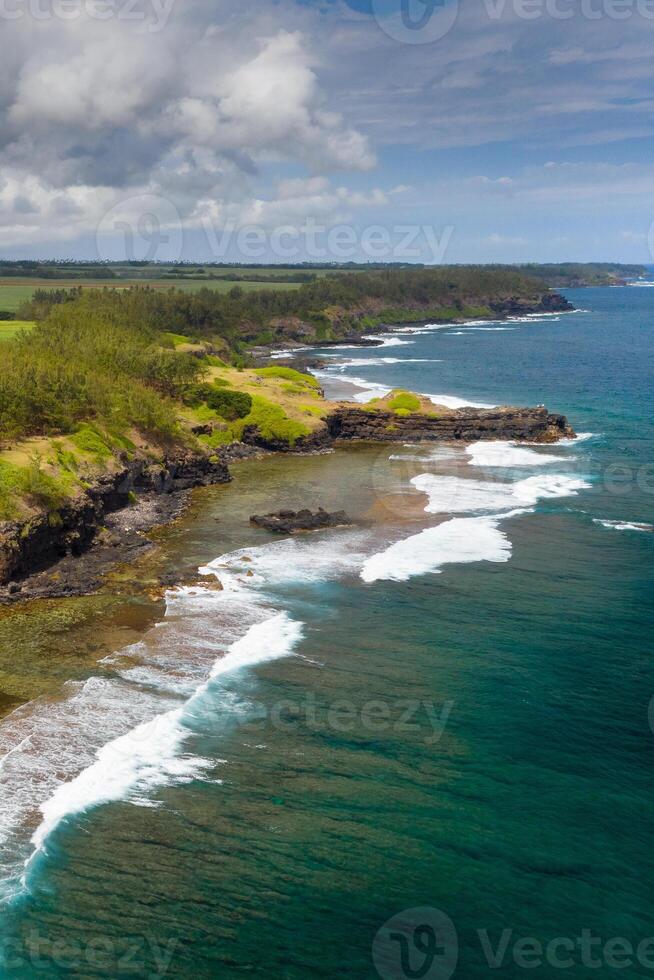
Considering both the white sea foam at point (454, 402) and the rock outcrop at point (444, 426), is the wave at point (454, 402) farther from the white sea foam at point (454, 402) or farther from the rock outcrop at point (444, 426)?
the rock outcrop at point (444, 426)

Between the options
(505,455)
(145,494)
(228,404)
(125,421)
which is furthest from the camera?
(228,404)

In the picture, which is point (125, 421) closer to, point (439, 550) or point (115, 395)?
point (115, 395)

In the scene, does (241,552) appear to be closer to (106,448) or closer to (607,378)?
(106,448)

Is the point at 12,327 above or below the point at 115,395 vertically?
above

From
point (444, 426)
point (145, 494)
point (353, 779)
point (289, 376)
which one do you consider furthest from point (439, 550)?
point (289, 376)

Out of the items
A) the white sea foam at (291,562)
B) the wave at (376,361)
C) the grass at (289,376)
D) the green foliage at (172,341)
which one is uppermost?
the green foliage at (172,341)

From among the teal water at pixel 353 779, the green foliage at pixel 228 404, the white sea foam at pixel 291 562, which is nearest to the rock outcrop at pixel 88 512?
the teal water at pixel 353 779

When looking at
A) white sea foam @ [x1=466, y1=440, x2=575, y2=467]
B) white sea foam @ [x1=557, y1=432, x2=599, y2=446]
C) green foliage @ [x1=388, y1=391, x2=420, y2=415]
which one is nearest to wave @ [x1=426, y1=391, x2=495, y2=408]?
green foliage @ [x1=388, y1=391, x2=420, y2=415]

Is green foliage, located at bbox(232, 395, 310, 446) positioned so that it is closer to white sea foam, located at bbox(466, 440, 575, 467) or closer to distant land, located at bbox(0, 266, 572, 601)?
distant land, located at bbox(0, 266, 572, 601)
